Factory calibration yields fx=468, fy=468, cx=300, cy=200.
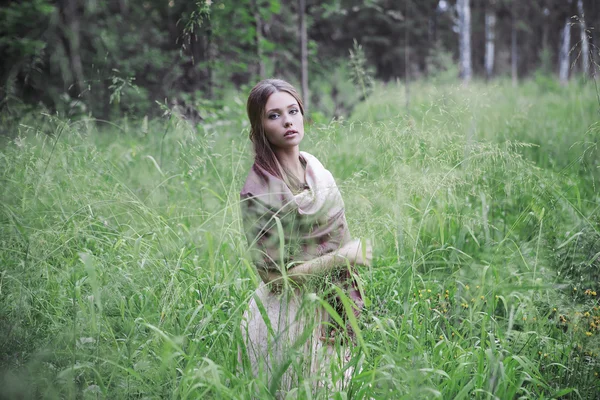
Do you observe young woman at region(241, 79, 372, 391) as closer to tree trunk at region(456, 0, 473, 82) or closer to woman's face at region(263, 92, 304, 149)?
woman's face at region(263, 92, 304, 149)

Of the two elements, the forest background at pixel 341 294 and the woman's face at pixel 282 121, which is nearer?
the forest background at pixel 341 294

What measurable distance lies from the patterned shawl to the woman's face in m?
0.17

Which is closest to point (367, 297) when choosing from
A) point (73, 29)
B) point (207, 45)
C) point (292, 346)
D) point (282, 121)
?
point (292, 346)

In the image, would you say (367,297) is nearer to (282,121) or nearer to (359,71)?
(282,121)

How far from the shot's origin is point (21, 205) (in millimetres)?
2576

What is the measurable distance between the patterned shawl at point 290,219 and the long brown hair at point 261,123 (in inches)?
2.8

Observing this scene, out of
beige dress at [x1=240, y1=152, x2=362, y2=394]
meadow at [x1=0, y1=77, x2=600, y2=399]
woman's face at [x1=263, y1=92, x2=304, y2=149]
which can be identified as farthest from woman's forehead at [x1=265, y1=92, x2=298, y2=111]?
meadow at [x1=0, y1=77, x2=600, y2=399]

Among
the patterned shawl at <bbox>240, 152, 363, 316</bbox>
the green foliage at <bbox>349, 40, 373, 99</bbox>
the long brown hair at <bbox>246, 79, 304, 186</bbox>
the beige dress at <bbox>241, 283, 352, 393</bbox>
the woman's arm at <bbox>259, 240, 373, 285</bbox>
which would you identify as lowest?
the beige dress at <bbox>241, 283, 352, 393</bbox>

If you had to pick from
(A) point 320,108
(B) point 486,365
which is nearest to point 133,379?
(B) point 486,365

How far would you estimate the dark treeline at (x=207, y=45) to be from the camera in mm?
2764

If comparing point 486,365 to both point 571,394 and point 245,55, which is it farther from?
point 245,55

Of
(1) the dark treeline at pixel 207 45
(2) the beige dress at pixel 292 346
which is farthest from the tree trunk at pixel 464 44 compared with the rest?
(2) the beige dress at pixel 292 346

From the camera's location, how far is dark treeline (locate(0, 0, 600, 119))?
9.07 feet

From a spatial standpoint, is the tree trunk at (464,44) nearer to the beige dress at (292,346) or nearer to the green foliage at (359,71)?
the green foliage at (359,71)
